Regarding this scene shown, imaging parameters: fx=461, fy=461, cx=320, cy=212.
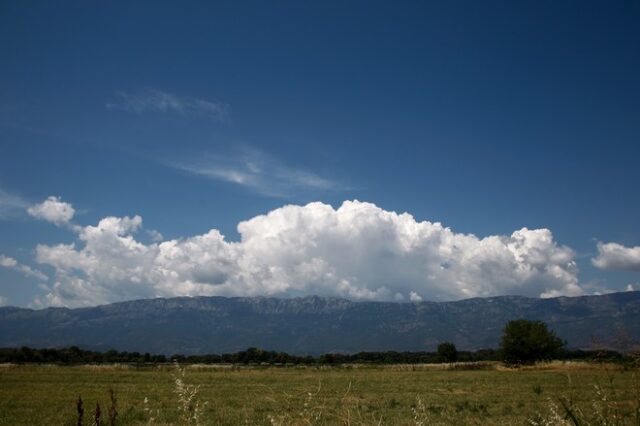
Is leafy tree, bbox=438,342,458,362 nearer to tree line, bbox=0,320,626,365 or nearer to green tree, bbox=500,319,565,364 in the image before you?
tree line, bbox=0,320,626,365

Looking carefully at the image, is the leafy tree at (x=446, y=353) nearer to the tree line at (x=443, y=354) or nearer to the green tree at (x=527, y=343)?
the tree line at (x=443, y=354)

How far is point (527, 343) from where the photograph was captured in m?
82.3

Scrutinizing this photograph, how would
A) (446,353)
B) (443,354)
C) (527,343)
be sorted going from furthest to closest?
(443,354)
(446,353)
(527,343)

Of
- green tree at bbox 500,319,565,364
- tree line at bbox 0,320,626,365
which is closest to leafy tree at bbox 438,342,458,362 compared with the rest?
tree line at bbox 0,320,626,365

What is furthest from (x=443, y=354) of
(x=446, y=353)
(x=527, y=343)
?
(x=527, y=343)

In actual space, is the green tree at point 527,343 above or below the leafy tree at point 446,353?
above

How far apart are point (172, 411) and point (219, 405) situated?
10.7ft

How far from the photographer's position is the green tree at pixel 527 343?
82312mm

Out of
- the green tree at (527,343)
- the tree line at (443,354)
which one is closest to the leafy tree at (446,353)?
the tree line at (443,354)

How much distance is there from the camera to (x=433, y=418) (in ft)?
57.9

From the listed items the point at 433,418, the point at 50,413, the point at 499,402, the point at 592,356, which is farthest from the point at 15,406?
the point at 592,356

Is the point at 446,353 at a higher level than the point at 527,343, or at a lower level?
lower

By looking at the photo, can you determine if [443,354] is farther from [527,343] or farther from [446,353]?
[527,343]

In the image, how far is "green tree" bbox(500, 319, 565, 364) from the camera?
82.3 m
